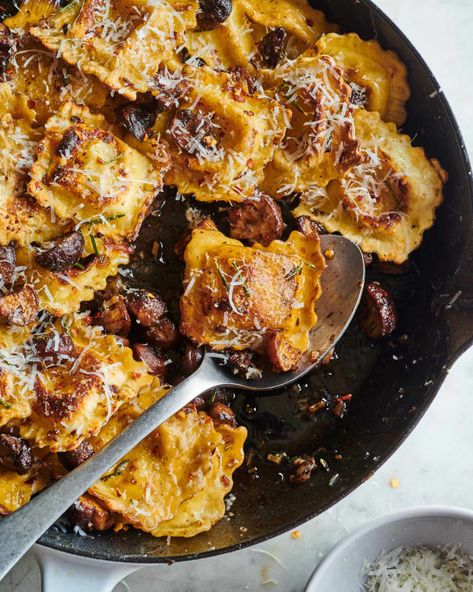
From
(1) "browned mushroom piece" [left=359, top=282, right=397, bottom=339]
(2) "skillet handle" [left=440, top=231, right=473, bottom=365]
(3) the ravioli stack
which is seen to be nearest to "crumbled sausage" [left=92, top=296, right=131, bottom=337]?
(3) the ravioli stack

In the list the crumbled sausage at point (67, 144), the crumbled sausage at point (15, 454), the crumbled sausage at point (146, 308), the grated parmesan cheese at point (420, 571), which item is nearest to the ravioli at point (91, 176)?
the crumbled sausage at point (67, 144)

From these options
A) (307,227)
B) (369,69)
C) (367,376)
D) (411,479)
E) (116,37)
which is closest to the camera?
(116,37)

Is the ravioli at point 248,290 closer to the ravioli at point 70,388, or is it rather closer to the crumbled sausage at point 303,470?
the ravioli at point 70,388

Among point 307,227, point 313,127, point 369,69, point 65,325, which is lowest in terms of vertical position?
point 65,325

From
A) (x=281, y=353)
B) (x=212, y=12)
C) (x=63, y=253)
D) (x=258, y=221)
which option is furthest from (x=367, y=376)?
(x=212, y=12)

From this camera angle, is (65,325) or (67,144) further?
(65,325)

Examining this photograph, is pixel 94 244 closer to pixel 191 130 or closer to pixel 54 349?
pixel 54 349
